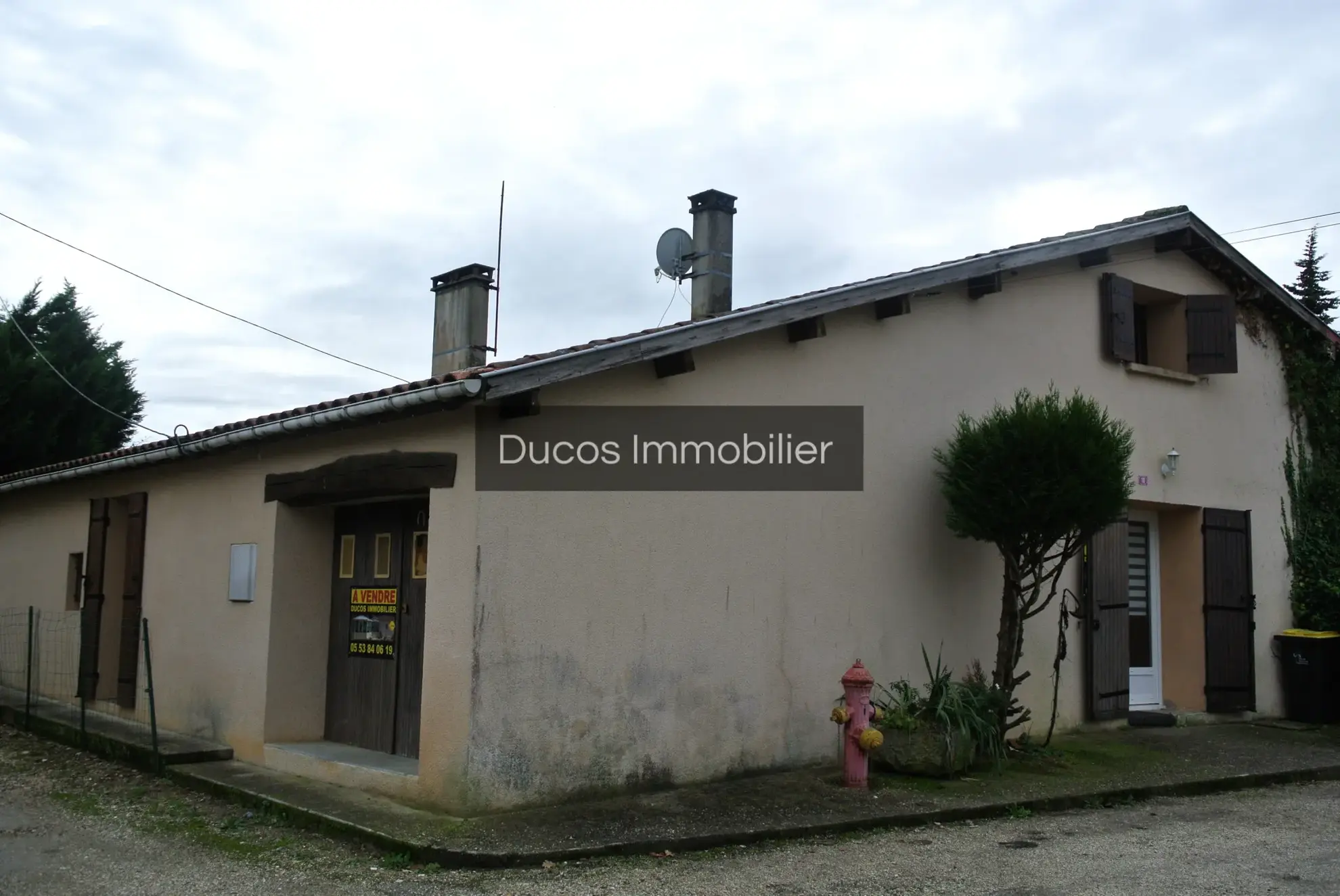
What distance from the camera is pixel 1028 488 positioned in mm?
8297

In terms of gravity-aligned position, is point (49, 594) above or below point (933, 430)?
below

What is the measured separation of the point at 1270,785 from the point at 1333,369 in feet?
19.2

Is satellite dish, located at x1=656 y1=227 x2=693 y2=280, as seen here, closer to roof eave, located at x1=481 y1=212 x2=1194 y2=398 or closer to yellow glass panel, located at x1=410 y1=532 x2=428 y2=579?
roof eave, located at x1=481 y1=212 x2=1194 y2=398

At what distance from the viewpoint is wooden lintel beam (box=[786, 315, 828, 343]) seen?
843 cm

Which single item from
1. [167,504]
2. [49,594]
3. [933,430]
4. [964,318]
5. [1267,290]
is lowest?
[49,594]

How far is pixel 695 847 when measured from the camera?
6418 mm

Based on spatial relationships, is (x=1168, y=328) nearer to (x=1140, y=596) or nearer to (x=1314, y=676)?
(x=1140, y=596)

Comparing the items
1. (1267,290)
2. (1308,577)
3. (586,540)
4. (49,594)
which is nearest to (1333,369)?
(1267,290)

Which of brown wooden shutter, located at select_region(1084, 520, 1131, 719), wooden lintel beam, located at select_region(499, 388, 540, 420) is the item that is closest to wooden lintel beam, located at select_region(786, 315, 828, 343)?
wooden lintel beam, located at select_region(499, 388, 540, 420)

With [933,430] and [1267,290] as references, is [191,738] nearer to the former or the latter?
[933,430]

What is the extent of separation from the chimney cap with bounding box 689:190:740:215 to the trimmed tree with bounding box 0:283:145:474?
13.3 metres

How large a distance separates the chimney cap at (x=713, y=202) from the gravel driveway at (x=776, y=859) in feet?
20.4

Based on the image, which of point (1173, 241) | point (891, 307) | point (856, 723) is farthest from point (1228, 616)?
point (856, 723)

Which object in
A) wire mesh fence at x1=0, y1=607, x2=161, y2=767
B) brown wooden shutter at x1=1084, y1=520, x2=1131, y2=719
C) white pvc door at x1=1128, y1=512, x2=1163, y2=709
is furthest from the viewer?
white pvc door at x1=1128, y1=512, x2=1163, y2=709
